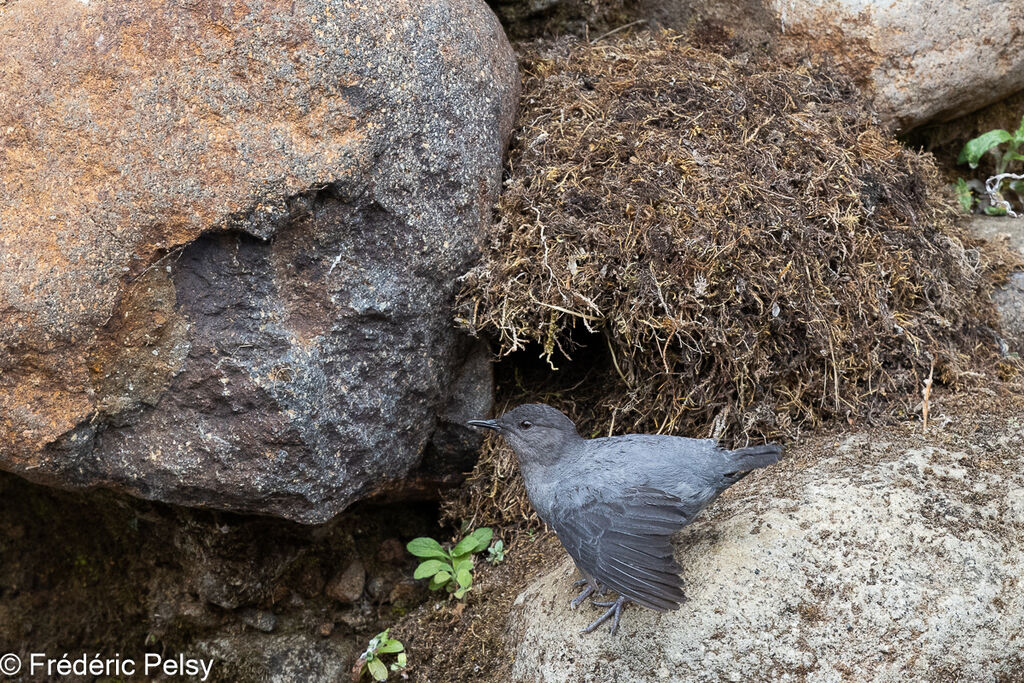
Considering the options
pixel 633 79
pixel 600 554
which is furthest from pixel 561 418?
pixel 633 79

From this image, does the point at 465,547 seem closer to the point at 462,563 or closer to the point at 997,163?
the point at 462,563

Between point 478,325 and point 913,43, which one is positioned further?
point 913,43

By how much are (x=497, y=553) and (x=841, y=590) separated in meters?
1.78

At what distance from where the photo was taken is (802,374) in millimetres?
4305

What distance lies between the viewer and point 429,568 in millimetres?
4543

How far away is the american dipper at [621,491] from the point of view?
3369mm

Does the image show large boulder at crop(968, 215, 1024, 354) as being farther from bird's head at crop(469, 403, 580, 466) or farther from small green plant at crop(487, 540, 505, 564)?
small green plant at crop(487, 540, 505, 564)

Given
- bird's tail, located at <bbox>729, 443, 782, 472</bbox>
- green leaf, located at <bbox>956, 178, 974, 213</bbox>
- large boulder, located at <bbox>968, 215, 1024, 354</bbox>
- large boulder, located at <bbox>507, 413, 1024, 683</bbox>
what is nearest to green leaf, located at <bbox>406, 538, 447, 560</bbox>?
large boulder, located at <bbox>507, 413, 1024, 683</bbox>

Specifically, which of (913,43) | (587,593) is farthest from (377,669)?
(913,43)

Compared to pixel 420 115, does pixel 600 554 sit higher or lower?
lower

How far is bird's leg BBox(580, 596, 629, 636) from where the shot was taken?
359 cm

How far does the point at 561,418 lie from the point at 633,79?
2184 millimetres

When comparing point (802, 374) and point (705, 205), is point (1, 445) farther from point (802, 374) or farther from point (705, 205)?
point (802, 374)

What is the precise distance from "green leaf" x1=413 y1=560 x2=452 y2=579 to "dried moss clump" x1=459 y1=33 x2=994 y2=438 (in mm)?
1141
